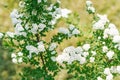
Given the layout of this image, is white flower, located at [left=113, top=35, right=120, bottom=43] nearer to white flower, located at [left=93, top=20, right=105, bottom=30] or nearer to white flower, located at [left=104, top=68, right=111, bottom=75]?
white flower, located at [left=93, top=20, right=105, bottom=30]

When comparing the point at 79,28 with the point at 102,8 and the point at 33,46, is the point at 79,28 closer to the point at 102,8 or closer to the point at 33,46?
the point at 33,46

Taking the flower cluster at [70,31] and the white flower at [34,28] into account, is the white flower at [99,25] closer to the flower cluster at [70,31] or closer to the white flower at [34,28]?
the flower cluster at [70,31]

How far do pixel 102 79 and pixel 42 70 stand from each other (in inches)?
25.1

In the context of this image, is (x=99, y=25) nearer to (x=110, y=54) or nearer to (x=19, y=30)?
(x=110, y=54)

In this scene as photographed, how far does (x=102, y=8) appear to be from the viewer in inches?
344

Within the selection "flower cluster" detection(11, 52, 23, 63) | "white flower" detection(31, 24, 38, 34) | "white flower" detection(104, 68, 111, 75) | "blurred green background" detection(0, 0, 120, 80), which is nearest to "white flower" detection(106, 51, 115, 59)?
"white flower" detection(104, 68, 111, 75)

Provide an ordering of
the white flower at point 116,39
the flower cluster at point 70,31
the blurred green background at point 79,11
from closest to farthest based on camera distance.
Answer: the white flower at point 116,39, the flower cluster at point 70,31, the blurred green background at point 79,11

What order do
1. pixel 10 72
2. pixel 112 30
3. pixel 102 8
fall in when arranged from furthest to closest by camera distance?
pixel 102 8
pixel 10 72
pixel 112 30

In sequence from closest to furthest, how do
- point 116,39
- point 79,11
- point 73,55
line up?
1. point 116,39
2. point 73,55
3. point 79,11

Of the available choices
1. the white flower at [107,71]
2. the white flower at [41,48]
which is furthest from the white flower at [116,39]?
the white flower at [41,48]

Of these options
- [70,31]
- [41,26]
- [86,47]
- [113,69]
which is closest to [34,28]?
[41,26]

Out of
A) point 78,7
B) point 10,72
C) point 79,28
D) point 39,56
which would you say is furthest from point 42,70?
point 78,7

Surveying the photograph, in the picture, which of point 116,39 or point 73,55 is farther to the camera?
point 73,55

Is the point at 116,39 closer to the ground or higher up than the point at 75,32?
closer to the ground
